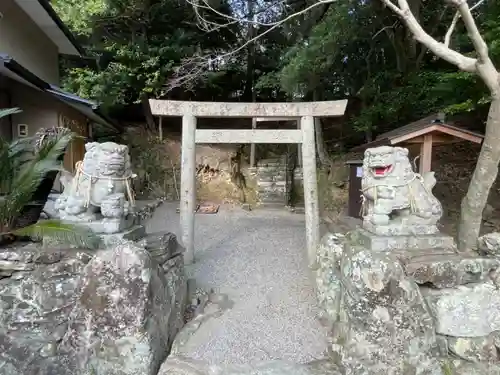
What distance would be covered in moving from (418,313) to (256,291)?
8.27ft

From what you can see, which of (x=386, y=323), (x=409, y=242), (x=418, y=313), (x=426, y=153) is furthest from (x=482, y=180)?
(x=386, y=323)

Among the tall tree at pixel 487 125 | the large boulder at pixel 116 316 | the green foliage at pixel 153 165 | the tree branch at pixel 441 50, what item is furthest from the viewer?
the green foliage at pixel 153 165

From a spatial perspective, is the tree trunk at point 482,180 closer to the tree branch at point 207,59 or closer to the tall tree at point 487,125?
the tall tree at point 487,125

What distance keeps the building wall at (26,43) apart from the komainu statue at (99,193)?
7.51 m

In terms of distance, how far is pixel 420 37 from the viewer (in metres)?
5.39

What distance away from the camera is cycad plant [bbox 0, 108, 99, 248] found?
386cm

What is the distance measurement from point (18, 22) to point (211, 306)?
34.7ft

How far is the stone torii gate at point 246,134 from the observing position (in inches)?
246

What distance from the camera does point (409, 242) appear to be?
13.0 ft

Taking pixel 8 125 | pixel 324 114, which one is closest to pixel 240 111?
pixel 324 114

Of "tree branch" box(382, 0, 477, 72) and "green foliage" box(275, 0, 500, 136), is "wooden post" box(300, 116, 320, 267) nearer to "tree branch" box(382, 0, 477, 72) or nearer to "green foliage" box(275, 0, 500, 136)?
"tree branch" box(382, 0, 477, 72)

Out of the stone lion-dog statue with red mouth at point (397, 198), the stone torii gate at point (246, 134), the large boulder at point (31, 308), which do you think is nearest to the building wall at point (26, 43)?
the stone torii gate at point (246, 134)

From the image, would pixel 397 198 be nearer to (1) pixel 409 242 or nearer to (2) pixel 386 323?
(1) pixel 409 242

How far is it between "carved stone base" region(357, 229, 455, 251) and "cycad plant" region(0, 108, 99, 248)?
3.01m
